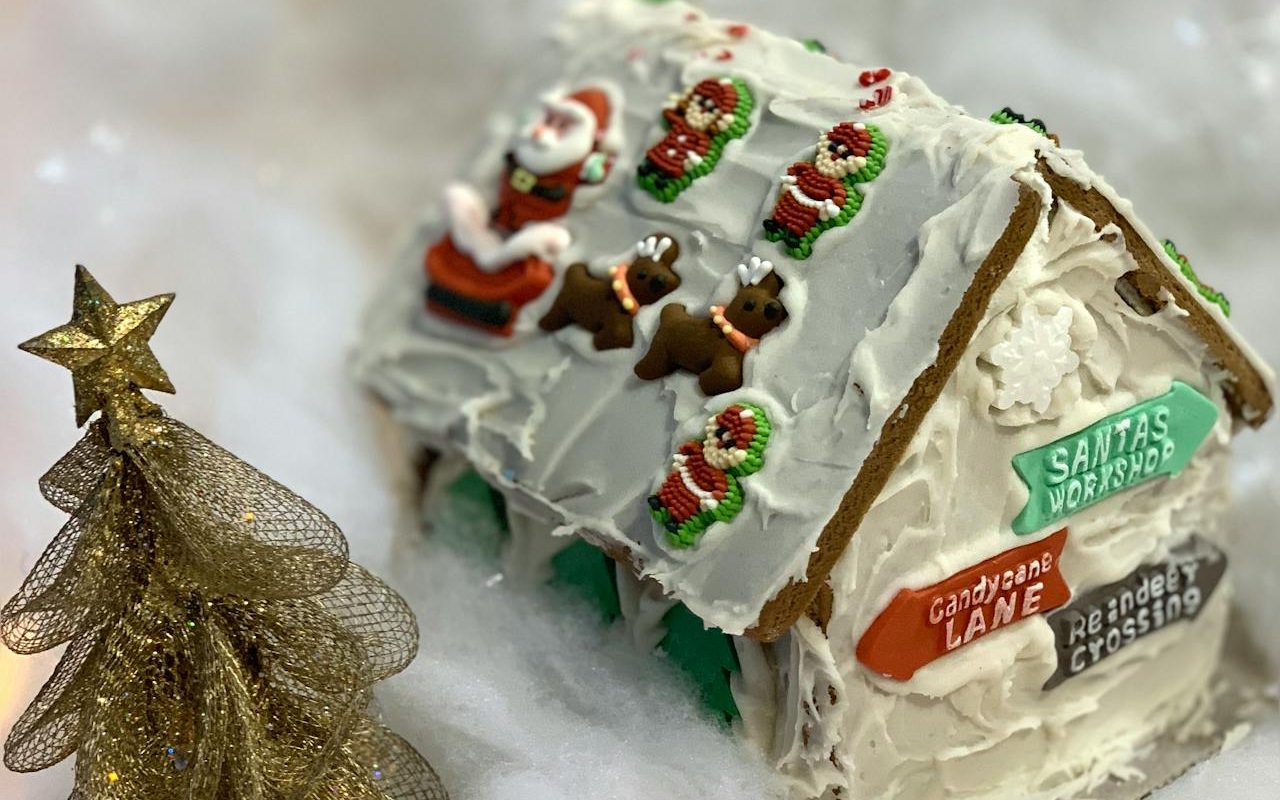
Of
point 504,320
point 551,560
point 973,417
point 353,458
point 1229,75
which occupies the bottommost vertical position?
point 353,458

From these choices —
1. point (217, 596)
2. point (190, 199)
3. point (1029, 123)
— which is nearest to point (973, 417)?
point (1029, 123)

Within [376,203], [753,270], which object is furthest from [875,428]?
[376,203]

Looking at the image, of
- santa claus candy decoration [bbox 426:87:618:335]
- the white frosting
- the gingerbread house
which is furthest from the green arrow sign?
santa claus candy decoration [bbox 426:87:618:335]

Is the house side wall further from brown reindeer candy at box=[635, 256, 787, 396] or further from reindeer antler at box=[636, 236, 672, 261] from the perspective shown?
reindeer antler at box=[636, 236, 672, 261]

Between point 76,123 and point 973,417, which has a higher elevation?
point 973,417

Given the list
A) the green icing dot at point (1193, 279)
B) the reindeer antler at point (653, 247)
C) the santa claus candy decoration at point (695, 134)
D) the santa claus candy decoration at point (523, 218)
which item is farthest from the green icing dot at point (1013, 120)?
the santa claus candy decoration at point (523, 218)

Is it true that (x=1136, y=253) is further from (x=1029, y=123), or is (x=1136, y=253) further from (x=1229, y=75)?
(x=1229, y=75)

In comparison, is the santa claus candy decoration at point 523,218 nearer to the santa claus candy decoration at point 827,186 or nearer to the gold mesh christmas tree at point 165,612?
the santa claus candy decoration at point 827,186

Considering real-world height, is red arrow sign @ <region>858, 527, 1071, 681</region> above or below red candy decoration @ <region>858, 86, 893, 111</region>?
below
